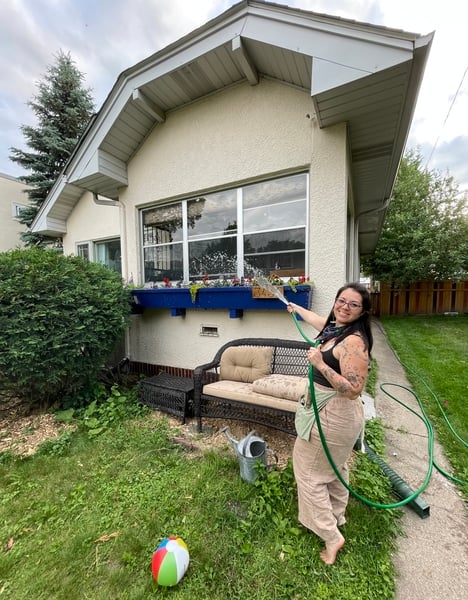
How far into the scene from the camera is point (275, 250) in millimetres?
3602

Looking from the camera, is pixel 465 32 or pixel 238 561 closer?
pixel 238 561

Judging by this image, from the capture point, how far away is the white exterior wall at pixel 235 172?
313cm

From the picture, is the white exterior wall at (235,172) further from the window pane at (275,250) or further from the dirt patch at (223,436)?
the dirt patch at (223,436)

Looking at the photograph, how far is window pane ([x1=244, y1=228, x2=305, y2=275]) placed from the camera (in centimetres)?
345

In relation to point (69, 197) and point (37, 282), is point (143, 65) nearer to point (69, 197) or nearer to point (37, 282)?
point (37, 282)

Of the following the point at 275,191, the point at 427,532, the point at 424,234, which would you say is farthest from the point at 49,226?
the point at 424,234

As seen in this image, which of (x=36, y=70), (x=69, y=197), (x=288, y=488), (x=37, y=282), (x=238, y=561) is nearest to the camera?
(x=238, y=561)

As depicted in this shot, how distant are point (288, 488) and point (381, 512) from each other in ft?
2.18

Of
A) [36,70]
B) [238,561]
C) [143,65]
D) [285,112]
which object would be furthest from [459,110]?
[36,70]

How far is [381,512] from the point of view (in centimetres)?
184

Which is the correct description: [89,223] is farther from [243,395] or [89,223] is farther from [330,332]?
[330,332]

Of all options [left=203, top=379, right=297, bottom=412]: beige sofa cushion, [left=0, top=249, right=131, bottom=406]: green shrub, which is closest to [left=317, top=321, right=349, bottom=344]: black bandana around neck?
[left=203, top=379, right=297, bottom=412]: beige sofa cushion

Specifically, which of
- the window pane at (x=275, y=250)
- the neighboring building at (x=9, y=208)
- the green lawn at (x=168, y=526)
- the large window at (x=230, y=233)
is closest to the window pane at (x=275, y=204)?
the large window at (x=230, y=233)

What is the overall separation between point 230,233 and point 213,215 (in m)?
0.46
